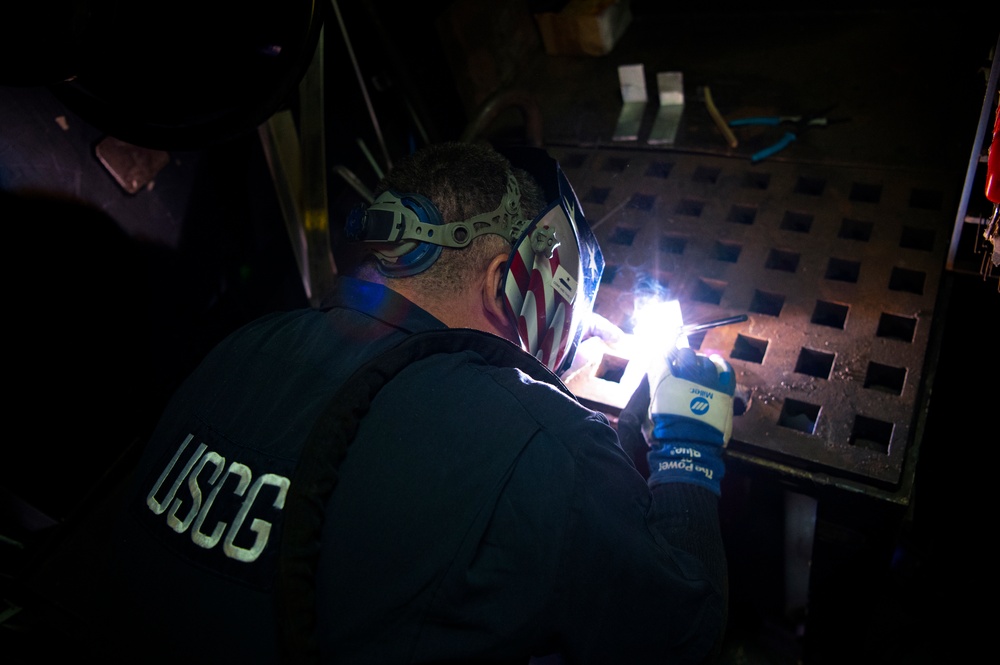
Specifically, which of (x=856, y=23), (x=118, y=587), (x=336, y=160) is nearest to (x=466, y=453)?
(x=118, y=587)

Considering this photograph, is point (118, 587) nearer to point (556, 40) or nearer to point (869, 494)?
point (869, 494)

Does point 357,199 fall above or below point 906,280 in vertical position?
above

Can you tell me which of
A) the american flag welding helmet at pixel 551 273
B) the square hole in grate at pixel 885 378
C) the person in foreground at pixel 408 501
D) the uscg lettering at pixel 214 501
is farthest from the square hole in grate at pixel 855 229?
the uscg lettering at pixel 214 501

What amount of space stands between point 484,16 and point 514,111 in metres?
0.42

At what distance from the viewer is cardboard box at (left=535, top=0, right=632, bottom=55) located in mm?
2789

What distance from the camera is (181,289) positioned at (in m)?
2.32

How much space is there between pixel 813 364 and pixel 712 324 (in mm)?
291

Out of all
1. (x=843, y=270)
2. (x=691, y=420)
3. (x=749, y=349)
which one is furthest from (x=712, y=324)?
(x=843, y=270)

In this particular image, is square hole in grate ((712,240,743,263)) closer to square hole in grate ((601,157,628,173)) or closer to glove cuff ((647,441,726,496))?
square hole in grate ((601,157,628,173))

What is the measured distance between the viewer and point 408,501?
1044 millimetres

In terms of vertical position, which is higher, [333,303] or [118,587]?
[333,303]

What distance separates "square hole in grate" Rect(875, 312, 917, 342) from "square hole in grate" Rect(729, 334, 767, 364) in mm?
281

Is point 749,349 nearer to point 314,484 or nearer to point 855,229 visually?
point 855,229

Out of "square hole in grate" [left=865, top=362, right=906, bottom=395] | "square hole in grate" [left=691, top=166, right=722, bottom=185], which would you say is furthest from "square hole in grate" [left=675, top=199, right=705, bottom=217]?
"square hole in grate" [left=865, top=362, right=906, bottom=395]
